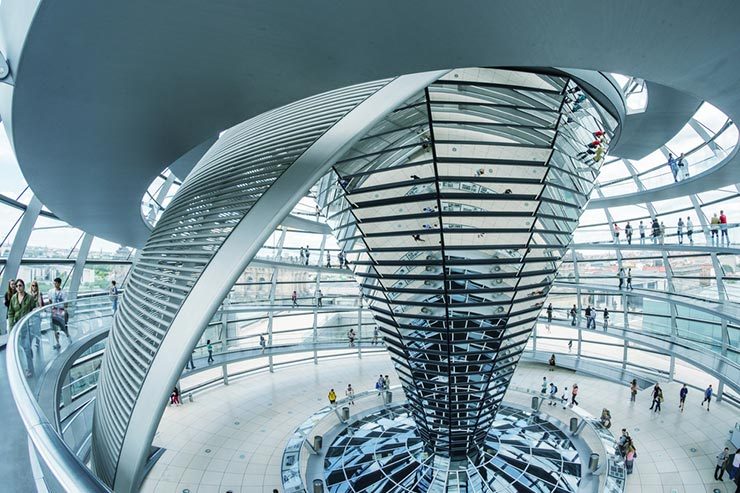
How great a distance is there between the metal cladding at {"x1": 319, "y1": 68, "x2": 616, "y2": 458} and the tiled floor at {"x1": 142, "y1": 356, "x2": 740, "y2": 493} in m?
5.93

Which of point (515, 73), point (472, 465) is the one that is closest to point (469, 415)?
point (472, 465)

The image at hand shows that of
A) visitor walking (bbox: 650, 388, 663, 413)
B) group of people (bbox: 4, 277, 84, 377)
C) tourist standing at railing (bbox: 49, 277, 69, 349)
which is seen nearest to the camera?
group of people (bbox: 4, 277, 84, 377)

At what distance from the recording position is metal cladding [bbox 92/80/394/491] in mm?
5594

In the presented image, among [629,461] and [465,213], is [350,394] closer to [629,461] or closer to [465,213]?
[629,461]

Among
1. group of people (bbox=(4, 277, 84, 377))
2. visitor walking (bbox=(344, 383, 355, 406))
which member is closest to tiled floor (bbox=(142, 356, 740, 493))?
visitor walking (bbox=(344, 383, 355, 406))

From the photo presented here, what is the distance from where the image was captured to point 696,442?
13.8m

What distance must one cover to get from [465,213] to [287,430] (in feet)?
39.6

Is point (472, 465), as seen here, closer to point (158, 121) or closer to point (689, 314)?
point (158, 121)

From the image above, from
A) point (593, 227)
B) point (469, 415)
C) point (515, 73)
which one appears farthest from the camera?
point (593, 227)

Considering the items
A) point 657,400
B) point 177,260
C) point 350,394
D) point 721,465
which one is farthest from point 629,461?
point 177,260

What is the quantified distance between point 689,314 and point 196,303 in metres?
23.6

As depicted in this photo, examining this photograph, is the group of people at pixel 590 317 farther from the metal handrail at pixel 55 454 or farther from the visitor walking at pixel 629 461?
the metal handrail at pixel 55 454

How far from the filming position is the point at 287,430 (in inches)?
602

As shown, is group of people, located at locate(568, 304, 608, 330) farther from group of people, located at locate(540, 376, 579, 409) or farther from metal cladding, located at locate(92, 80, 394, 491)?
metal cladding, located at locate(92, 80, 394, 491)
